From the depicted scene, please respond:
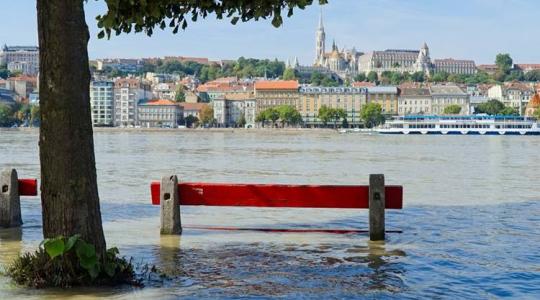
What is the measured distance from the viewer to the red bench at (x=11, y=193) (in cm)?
927

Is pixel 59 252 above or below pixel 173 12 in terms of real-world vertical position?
below

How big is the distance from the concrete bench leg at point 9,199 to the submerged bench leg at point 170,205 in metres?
1.77

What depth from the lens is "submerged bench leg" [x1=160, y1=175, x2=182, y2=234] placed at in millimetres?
8594

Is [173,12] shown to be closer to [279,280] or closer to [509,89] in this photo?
[279,280]

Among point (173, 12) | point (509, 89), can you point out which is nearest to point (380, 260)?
point (173, 12)

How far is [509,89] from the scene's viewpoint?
196625mm

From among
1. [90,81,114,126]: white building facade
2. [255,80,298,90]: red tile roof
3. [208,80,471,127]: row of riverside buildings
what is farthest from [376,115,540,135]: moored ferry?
[90,81,114,126]: white building facade

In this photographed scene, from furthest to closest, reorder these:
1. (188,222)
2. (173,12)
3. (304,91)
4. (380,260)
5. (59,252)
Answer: (304,91) → (188,222) → (380,260) → (173,12) → (59,252)

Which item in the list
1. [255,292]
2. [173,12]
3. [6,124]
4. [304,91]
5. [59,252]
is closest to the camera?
Result: [59,252]

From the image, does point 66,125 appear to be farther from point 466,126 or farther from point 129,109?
point 129,109

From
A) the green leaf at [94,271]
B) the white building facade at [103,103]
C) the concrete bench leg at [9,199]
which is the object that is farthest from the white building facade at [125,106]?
the green leaf at [94,271]

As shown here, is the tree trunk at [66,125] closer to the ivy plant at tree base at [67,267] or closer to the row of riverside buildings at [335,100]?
the ivy plant at tree base at [67,267]

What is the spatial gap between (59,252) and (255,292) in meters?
1.47

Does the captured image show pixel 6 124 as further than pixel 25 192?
Yes
